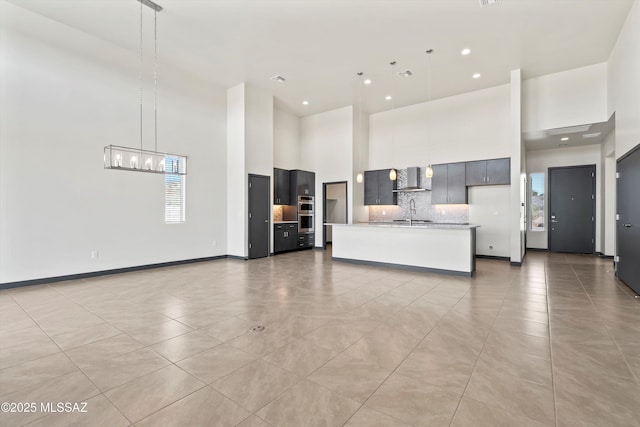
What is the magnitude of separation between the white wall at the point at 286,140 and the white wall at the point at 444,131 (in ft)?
8.36

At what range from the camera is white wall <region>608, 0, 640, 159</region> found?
438 cm

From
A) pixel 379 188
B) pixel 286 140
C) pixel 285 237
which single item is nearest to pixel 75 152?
pixel 285 237

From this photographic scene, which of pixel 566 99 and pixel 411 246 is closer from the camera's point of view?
pixel 411 246

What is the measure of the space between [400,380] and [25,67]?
6.97 m

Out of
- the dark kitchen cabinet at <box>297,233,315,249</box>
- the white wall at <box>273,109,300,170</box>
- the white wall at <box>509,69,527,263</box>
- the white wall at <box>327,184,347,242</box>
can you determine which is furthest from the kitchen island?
the white wall at <box>327,184,347,242</box>

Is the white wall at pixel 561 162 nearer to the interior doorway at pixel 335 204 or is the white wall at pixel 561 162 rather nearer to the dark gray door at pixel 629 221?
the dark gray door at pixel 629 221

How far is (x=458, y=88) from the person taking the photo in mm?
7875

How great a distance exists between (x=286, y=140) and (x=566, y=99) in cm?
741

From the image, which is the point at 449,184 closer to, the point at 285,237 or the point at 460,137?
the point at 460,137

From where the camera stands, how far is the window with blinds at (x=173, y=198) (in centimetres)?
673

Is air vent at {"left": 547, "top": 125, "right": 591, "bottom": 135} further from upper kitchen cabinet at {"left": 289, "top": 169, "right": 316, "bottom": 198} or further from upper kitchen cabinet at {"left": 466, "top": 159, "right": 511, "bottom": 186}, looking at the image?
upper kitchen cabinet at {"left": 289, "top": 169, "right": 316, "bottom": 198}

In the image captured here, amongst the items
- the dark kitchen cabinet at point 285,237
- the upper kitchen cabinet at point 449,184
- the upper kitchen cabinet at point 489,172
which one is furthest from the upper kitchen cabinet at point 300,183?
the upper kitchen cabinet at point 489,172

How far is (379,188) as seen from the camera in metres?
9.36

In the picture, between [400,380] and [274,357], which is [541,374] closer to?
[400,380]
